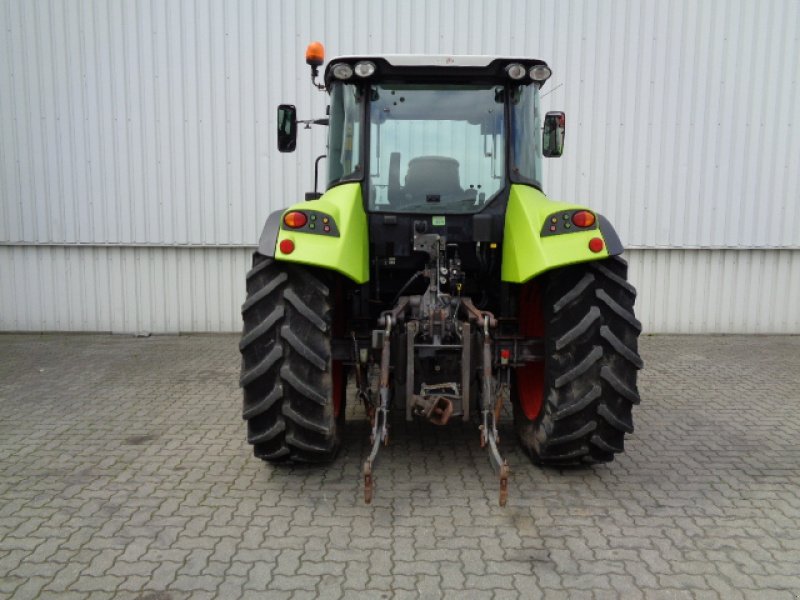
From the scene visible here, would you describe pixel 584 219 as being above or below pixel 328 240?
above

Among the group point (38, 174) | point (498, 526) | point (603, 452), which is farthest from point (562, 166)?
point (38, 174)

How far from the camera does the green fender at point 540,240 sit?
3.37m

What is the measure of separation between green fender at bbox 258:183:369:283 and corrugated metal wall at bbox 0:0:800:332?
4724 millimetres

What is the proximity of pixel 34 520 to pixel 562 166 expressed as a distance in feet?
22.6

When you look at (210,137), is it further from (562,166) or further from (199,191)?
(562,166)

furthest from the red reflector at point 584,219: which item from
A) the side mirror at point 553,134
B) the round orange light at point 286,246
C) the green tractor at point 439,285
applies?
the round orange light at point 286,246

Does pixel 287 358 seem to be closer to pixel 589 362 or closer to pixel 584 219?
pixel 589 362

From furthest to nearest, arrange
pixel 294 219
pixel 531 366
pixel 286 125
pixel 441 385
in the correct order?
pixel 286 125 → pixel 531 366 → pixel 441 385 → pixel 294 219

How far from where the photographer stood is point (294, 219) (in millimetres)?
3406

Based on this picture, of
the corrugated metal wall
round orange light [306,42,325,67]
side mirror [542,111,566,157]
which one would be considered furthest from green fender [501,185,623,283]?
the corrugated metal wall

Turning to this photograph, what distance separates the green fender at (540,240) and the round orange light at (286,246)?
1.25m

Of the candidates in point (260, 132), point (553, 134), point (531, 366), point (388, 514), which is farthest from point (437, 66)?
point (260, 132)

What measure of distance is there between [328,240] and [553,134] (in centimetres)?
190

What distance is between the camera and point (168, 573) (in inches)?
108
